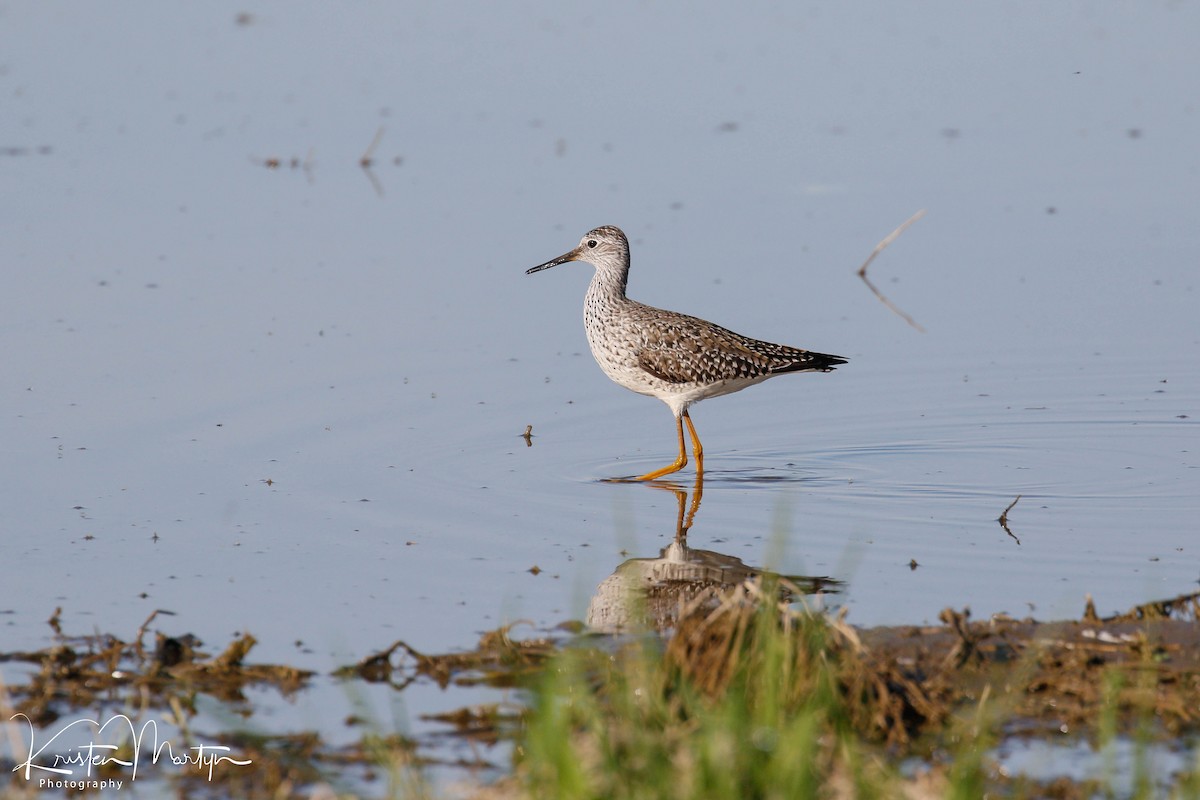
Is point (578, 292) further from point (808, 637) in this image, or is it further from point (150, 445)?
point (808, 637)

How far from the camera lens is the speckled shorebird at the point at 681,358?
1108 centimetres

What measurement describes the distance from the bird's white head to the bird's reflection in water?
9.58 ft

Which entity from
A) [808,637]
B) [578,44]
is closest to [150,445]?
[808,637]

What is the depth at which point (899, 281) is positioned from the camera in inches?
571

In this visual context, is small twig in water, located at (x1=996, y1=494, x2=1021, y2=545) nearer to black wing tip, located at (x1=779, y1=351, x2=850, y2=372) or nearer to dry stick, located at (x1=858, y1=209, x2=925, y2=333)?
black wing tip, located at (x1=779, y1=351, x2=850, y2=372)

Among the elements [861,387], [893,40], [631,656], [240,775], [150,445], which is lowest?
[240,775]

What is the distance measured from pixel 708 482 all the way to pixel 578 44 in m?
13.1

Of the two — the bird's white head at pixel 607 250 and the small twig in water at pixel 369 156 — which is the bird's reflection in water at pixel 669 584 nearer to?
the bird's white head at pixel 607 250

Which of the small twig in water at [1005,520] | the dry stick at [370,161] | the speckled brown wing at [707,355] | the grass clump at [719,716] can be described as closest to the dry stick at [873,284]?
the speckled brown wing at [707,355]
